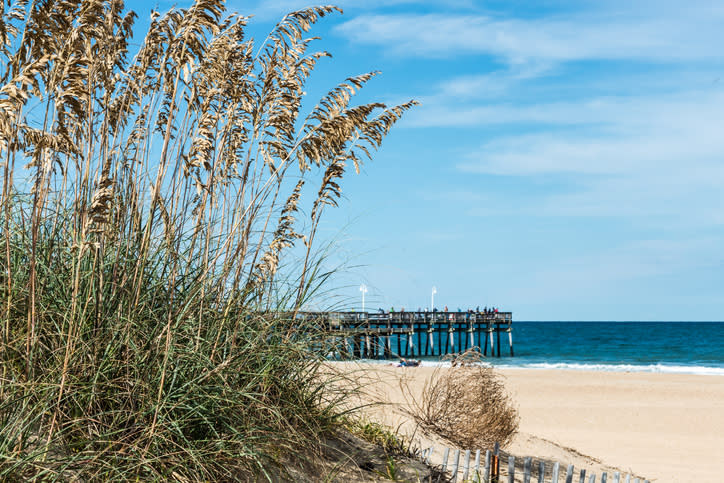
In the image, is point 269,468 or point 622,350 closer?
point 269,468

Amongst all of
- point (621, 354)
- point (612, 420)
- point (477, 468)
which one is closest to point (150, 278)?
point (477, 468)

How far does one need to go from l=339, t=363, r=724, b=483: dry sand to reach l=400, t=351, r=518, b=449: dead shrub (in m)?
0.23

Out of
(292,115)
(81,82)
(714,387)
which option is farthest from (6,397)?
(714,387)

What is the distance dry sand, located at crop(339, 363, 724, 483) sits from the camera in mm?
11078

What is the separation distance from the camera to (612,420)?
73.0 ft

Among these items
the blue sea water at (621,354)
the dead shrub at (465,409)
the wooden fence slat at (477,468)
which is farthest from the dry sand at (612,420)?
the blue sea water at (621,354)

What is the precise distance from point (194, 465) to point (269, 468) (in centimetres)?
59

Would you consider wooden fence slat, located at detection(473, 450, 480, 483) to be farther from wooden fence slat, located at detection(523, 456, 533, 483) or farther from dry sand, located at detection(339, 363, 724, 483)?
dry sand, located at detection(339, 363, 724, 483)

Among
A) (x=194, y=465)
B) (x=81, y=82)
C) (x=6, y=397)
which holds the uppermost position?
(x=81, y=82)

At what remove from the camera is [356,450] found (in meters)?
5.82

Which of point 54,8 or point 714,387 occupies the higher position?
point 54,8

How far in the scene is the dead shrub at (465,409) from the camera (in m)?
9.06

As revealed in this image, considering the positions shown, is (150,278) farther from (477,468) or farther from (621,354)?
(621,354)

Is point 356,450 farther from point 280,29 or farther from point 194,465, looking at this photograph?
point 280,29
